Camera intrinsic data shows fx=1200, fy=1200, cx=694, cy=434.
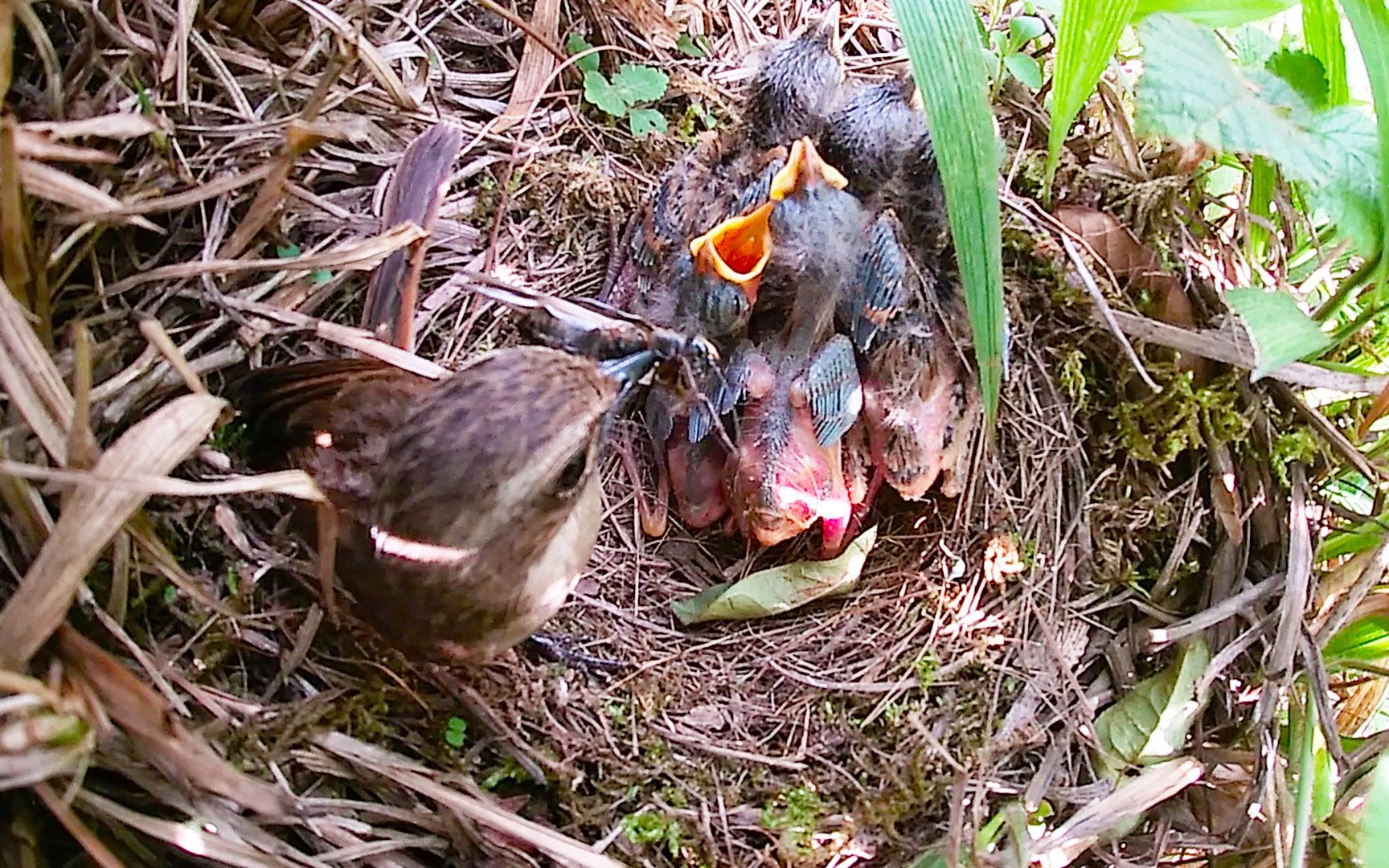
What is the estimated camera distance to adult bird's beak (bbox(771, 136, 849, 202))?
198cm

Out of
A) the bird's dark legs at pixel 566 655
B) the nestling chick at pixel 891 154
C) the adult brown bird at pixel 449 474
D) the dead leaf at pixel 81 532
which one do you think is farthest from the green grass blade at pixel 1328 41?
the dead leaf at pixel 81 532

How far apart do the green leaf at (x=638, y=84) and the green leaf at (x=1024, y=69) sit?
1.96ft

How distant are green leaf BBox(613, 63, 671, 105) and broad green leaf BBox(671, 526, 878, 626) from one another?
0.86 meters

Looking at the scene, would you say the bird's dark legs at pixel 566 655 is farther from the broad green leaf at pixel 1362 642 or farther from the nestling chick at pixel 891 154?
the broad green leaf at pixel 1362 642

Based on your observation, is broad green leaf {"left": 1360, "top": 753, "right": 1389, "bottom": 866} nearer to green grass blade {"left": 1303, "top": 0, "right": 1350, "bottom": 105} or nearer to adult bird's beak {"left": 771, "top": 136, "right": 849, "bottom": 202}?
green grass blade {"left": 1303, "top": 0, "right": 1350, "bottom": 105}

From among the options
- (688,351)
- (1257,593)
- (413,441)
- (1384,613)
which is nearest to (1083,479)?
(1257,593)

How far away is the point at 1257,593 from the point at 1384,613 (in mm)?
229

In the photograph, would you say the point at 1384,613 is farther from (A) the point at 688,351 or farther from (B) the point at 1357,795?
(A) the point at 688,351

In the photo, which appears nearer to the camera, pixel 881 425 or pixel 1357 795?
pixel 1357 795

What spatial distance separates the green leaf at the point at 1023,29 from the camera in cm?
197

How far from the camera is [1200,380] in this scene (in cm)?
195

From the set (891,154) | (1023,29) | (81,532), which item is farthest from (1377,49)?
(81,532)

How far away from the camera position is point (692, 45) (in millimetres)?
2246

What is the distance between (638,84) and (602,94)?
2.7 inches
